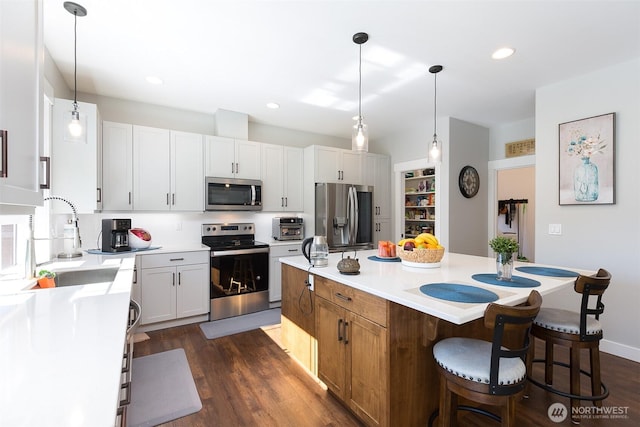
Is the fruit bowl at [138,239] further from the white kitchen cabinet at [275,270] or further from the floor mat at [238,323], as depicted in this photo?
the white kitchen cabinet at [275,270]

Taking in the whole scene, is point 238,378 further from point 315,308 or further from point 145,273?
point 145,273

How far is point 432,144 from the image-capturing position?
288cm

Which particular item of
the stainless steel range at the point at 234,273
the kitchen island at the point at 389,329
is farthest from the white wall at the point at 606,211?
the stainless steel range at the point at 234,273

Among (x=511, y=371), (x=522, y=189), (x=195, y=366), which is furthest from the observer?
(x=522, y=189)

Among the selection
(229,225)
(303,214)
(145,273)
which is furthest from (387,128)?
(145,273)

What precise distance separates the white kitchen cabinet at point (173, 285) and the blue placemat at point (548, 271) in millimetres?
3136

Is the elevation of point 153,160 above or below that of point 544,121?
below

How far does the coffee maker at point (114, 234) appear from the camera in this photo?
297 cm

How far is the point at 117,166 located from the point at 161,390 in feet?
7.71

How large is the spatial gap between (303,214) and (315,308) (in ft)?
8.28

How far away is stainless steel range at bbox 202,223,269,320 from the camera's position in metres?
3.51

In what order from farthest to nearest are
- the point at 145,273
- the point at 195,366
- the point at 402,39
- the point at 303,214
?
the point at 303,214 → the point at 145,273 → the point at 195,366 → the point at 402,39

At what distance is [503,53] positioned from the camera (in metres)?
2.48

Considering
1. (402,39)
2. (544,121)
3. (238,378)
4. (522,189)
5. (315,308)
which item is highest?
(402,39)
